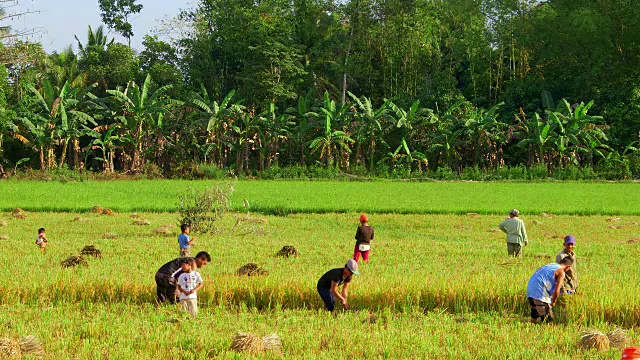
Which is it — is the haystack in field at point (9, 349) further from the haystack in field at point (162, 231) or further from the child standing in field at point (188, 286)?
the haystack in field at point (162, 231)

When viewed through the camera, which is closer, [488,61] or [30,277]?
[30,277]

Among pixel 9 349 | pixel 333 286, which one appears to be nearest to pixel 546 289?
pixel 333 286

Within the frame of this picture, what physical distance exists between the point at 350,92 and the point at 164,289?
33.5 metres

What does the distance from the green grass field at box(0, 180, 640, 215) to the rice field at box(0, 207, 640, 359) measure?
8.05 m

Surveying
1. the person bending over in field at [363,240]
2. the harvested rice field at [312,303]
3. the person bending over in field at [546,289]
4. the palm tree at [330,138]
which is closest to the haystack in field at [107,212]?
the harvested rice field at [312,303]

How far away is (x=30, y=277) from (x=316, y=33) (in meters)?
37.4

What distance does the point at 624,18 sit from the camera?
128 feet

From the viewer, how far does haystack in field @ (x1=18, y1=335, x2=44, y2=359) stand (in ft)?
23.5

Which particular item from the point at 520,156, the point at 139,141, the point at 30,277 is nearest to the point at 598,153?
the point at 520,156

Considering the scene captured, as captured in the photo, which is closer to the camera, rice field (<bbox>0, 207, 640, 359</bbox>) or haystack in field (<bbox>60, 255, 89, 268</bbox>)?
rice field (<bbox>0, 207, 640, 359</bbox>)

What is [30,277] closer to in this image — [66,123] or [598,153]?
[66,123]

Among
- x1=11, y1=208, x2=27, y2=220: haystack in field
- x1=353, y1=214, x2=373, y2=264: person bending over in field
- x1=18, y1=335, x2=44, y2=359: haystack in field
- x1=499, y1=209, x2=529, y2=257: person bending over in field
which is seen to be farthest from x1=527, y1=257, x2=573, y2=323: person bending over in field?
x1=11, y1=208, x2=27, y2=220: haystack in field

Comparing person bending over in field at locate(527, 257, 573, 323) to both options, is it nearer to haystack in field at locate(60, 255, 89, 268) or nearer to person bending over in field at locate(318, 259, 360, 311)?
person bending over in field at locate(318, 259, 360, 311)

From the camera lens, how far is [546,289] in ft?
28.5
